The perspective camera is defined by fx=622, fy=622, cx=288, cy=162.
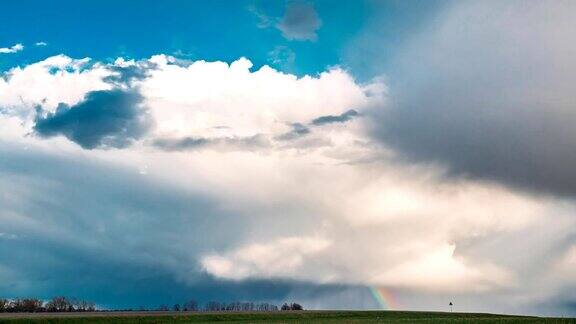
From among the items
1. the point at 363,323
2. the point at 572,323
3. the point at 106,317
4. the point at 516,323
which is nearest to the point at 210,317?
the point at 106,317

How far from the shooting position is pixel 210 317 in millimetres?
135250

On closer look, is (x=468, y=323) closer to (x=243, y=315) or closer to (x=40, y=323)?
(x=243, y=315)

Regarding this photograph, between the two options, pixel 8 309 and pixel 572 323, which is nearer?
pixel 572 323

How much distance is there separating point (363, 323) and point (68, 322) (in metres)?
53.8

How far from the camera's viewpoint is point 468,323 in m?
106

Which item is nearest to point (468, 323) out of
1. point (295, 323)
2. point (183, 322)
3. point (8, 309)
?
point (295, 323)

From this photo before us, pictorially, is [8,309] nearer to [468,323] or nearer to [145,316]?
[145,316]

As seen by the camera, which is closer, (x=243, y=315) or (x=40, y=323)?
(x=40, y=323)

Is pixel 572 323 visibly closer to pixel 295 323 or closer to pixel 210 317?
pixel 295 323

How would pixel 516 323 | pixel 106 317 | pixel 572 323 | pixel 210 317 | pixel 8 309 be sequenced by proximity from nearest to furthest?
pixel 572 323 → pixel 516 323 → pixel 106 317 → pixel 210 317 → pixel 8 309

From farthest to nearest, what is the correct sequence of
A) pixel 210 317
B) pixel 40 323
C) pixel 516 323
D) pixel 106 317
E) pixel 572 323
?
pixel 210 317 < pixel 106 317 < pixel 40 323 < pixel 516 323 < pixel 572 323

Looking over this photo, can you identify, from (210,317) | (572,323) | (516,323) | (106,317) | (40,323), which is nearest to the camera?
(572,323)

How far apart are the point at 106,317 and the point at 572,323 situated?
82.8 meters

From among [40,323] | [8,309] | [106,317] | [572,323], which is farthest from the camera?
[8,309]
